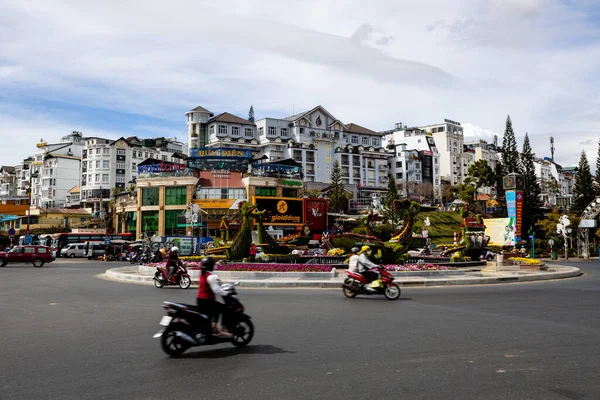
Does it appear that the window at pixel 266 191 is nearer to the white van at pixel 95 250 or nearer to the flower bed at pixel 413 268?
the white van at pixel 95 250

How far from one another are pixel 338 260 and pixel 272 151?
6956 centimetres

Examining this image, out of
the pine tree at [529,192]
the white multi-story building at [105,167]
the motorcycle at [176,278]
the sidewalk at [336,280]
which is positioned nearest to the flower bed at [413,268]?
the sidewalk at [336,280]

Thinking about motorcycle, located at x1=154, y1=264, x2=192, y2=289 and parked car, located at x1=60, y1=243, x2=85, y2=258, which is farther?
parked car, located at x1=60, y1=243, x2=85, y2=258

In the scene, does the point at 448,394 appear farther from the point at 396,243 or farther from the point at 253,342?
the point at 396,243

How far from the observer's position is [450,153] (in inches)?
4823

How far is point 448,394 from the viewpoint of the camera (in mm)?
5906

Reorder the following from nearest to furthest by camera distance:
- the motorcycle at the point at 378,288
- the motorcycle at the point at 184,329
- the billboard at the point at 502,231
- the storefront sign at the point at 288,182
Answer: the motorcycle at the point at 184,329
the motorcycle at the point at 378,288
the billboard at the point at 502,231
the storefront sign at the point at 288,182

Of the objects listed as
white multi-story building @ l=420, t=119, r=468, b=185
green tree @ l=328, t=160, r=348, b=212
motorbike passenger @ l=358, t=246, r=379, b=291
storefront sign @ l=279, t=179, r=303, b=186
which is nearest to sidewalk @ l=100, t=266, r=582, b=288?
motorbike passenger @ l=358, t=246, r=379, b=291

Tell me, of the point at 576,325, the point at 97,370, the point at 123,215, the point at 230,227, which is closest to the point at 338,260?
the point at 230,227

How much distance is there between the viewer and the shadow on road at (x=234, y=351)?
26.3 ft

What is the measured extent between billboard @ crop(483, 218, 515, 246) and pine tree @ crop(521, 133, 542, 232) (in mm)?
23423

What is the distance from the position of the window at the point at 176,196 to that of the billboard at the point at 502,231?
4079cm

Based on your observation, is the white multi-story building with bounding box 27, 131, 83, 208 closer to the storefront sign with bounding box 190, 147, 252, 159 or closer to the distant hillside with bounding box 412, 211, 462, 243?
the storefront sign with bounding box 190, 147, 252, 159

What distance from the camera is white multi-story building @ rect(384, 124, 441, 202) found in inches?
4109
